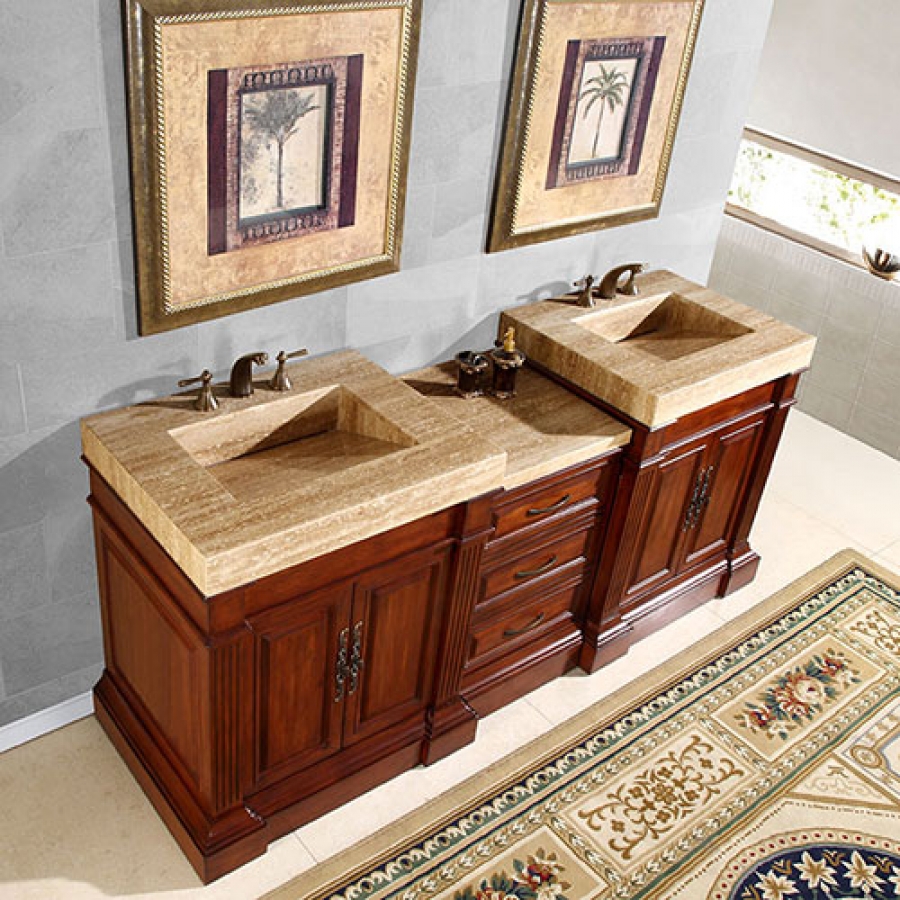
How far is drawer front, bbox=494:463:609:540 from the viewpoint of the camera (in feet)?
9.20

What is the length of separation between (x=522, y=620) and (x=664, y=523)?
577mm

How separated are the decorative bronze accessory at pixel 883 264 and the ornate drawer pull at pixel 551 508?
2.29 metres

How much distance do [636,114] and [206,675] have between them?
2102mm

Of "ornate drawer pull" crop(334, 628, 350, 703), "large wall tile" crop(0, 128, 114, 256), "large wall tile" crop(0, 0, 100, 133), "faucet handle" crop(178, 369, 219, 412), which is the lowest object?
"ornate drawer pull" crop(334, 628, 350, 703)

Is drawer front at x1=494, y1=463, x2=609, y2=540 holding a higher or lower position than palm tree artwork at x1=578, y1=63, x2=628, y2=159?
lower

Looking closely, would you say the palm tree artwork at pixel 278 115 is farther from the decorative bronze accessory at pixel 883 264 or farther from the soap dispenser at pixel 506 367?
the decorative bronze accessory at pixel 883 264

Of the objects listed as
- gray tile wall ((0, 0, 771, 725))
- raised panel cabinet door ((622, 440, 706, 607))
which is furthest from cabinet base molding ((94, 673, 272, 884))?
raised panel cabinet door ((622, 440, 706, 607))

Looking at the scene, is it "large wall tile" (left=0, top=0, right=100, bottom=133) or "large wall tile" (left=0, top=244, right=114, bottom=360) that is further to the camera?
"large wall tile" (left=0, top=244, right=114, bottom=360)

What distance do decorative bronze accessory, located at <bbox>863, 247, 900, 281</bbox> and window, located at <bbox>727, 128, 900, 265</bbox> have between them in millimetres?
61

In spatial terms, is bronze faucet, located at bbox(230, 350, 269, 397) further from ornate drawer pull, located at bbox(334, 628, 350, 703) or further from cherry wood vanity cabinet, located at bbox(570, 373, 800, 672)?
cherry wood vanity cabinet, located at bbox(570, 373, 800, 672)

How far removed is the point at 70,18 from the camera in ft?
6.82

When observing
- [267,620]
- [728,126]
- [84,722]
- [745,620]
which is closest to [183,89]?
[267,620]

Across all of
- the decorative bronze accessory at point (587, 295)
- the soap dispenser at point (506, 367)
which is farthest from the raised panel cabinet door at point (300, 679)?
the decorative bronze accessory at point (587, 295)

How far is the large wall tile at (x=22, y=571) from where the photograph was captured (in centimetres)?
260
